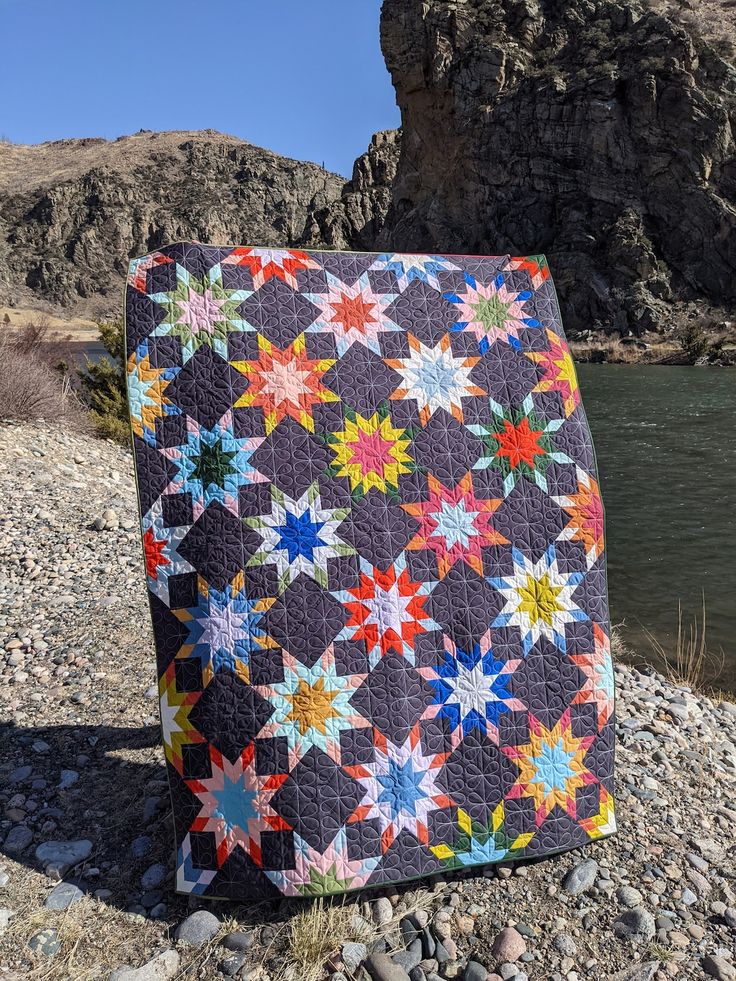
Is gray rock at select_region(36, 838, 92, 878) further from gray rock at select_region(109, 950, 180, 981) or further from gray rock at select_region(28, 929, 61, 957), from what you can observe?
gray rock at select_region(109, 950, 180, 981)

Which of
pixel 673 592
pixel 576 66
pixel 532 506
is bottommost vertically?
pixel 673 592

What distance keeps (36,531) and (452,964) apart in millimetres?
4380

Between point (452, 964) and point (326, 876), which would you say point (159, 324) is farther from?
point (452, 964)

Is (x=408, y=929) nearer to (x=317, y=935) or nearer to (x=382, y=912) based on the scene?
(x=382, y=912)

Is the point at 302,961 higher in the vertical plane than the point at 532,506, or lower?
lower

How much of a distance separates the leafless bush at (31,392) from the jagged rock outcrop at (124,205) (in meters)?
80.2

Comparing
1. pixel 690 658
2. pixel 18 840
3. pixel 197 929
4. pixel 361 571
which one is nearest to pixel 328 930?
pixel 197 929

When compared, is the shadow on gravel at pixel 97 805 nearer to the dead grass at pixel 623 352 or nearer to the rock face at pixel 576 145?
the dead grass at pixel 623 352

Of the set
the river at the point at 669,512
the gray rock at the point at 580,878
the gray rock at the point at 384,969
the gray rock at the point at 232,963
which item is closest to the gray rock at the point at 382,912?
the gray rock at the point at 384,969

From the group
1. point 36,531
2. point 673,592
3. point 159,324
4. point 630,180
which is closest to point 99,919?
point 159,324

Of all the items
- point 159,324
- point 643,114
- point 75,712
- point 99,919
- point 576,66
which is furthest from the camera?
point 576,66

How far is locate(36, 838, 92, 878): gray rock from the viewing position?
221 cm

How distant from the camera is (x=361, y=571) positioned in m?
2.16

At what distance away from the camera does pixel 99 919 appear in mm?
2037
